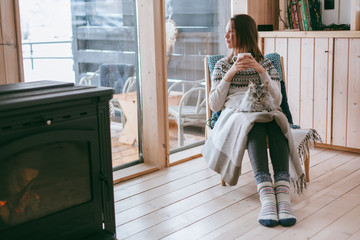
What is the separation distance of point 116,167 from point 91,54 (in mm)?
790

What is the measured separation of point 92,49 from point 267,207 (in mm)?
1426

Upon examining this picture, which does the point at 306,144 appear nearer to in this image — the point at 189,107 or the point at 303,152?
the point at 303,152

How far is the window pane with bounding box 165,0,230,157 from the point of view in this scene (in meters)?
3.55

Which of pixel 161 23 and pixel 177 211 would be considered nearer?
pixel 177 211

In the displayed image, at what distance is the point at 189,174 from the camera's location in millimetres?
3273

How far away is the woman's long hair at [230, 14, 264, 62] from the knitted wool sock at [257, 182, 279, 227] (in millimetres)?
836

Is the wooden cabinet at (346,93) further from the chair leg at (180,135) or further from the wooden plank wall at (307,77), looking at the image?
the chair leg at (180,135)

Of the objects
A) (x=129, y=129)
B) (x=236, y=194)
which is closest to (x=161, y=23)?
(x=129, y=129)

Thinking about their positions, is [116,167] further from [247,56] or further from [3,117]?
[3,117]

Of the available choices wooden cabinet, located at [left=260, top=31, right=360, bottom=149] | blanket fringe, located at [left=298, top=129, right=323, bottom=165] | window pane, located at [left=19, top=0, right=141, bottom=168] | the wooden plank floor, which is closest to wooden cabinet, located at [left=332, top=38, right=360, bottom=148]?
wooden cabinet, located at [left=260, top=31, right=360, bottom=149]

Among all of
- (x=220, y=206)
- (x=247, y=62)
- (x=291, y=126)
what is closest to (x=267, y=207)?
(x=220, y=206)

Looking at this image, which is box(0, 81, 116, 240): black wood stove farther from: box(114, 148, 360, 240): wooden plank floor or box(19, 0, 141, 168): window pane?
box(19, 0, 141, 168): window pane

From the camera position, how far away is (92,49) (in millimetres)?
2990

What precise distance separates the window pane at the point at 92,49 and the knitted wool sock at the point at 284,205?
3.93ft
